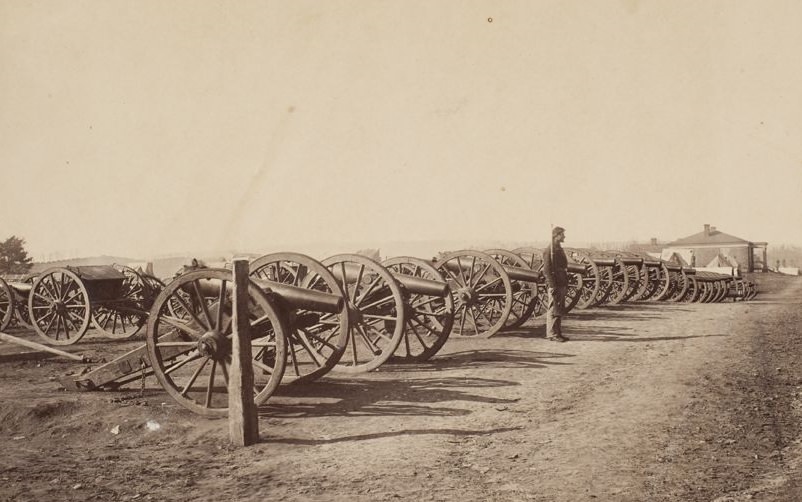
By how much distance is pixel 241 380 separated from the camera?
5.43 meters

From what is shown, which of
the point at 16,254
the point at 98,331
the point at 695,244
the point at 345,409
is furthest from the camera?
the point at 695,244

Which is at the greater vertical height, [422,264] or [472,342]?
[422,264]

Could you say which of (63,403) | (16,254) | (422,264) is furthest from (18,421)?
(16,254)

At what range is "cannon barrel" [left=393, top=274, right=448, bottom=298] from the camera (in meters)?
9.52

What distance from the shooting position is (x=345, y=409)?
6762mm

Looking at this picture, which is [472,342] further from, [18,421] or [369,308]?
[18,421]

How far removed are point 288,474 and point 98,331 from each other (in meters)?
12.0

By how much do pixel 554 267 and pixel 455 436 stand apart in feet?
22.2

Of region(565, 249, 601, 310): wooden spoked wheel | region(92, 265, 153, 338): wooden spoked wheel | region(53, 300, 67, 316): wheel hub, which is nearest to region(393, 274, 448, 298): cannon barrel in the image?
region(92, 265, 153, 338): wooden spoked wheel

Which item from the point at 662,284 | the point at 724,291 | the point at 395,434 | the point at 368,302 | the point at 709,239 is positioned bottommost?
the point at 395,434

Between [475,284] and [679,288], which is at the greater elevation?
[475,284]

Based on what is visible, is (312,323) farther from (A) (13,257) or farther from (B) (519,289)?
(A) (13,257)

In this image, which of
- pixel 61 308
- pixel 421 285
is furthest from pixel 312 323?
pixel 61 308

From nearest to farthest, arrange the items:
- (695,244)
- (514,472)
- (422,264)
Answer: (514,472), (422,264), (695,244)
